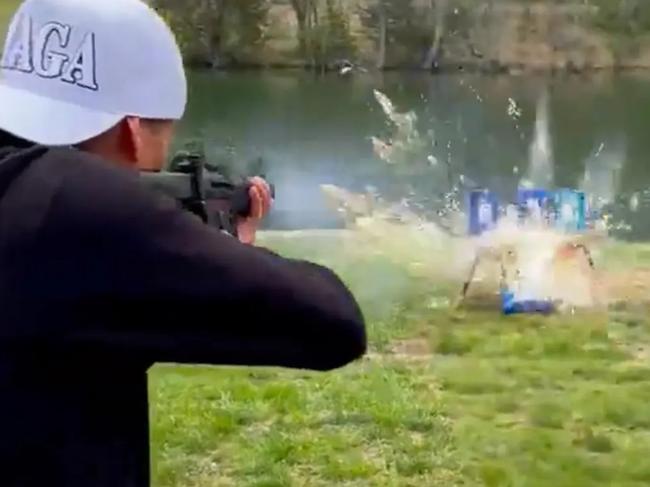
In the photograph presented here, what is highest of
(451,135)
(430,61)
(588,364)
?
A: (588,364)

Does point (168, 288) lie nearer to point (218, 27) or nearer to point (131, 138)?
point (131, 138)

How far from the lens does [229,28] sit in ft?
87.8

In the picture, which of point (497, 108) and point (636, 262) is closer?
point (636, 262)

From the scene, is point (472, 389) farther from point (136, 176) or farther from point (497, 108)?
point (497, 108)

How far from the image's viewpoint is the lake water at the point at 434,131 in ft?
34.0

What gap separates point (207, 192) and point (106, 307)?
28 centimetres

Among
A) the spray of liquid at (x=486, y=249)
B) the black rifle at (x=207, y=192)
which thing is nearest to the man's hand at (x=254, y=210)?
the black rifle at (x=207, y=192)

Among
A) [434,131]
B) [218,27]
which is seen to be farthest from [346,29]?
[434,131]

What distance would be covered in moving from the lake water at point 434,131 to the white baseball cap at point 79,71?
6688mm

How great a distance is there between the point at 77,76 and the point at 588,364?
3.13 metres

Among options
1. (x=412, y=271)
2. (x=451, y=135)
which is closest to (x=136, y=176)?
(x=412, y=271)

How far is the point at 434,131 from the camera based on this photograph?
573 inches

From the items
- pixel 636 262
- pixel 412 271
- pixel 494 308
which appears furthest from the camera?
pixel 636 262

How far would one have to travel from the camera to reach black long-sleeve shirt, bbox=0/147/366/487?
3.51ft
